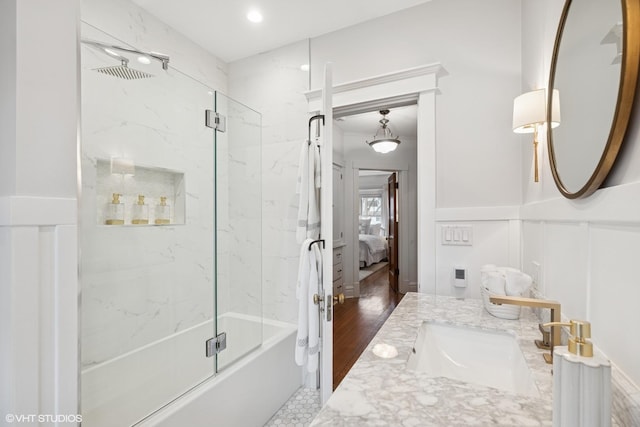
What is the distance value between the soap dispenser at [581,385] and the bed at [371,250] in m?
6.42

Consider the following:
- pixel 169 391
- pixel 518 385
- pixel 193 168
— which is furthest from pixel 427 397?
pixel 193 168

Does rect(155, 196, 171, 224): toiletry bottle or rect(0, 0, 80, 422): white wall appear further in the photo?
rect(155, 196, 171, 224): toiletry bottle

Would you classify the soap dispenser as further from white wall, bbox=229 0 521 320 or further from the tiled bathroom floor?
the tiled bathroom floor

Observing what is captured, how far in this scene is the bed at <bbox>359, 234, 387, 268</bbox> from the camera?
22.6 ft

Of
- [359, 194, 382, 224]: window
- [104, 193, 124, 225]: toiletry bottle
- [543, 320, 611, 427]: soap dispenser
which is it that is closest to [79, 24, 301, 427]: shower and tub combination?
[104, 193, 124, 225]: toiletry bottle

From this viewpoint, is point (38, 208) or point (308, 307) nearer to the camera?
point (38, 208)

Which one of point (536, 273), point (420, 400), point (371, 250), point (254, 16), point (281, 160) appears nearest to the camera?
point (420, 400)

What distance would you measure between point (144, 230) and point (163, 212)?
0.63 feet

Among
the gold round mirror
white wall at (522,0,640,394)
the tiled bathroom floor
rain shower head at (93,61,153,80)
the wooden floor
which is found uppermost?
rain shower head at (93,61,153,80)

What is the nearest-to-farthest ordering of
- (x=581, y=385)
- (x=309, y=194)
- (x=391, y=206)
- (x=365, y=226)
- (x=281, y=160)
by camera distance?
1. (x=581, y=385)
2. (x=309, y=194)
3. (x=281, y=160)
4. (x=391, y=206)
5. (x=365, y=226)

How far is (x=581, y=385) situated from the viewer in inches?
18.2

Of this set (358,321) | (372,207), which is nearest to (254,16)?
(358,321)

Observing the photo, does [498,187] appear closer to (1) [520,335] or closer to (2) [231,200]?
(1) [520,335]

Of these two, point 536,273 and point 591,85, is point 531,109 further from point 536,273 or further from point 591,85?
point 536,273
